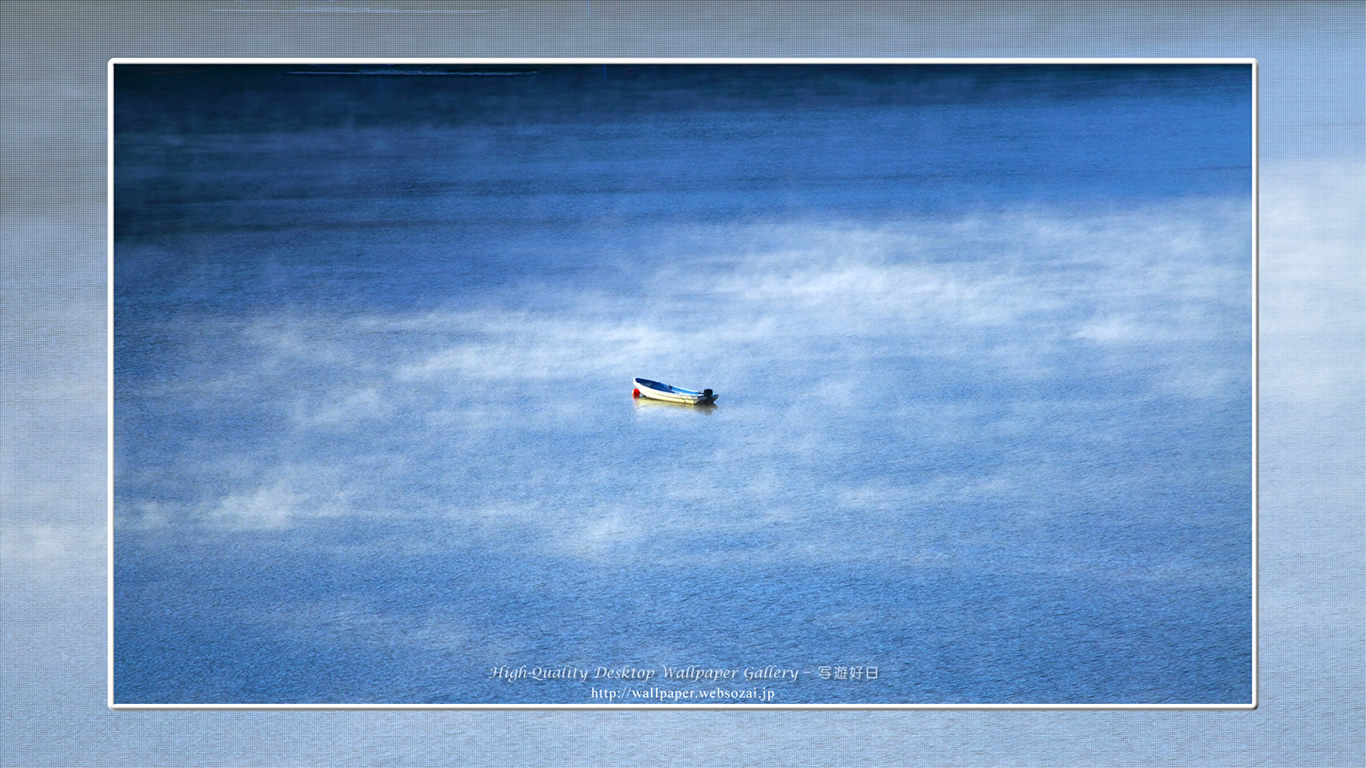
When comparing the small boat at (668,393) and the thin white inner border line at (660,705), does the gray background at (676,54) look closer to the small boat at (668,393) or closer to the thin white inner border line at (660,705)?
the thin white inner border line at (660,705)

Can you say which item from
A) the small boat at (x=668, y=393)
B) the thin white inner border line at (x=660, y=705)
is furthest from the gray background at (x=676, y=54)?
the small boat at (x=668, y=393)

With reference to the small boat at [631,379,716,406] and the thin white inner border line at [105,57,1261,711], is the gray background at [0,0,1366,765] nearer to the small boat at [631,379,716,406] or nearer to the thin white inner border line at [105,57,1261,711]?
the thin white inner border line at [105,57,1261,711]

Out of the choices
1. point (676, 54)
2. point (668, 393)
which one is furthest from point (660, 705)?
point (676, 54)

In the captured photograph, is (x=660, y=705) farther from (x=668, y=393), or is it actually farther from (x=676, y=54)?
(x=676, y=54)

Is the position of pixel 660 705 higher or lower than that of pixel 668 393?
lower

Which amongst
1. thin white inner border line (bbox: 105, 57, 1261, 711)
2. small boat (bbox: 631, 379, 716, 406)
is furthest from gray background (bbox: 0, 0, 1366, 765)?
small boat (bbox: 631, 379, 716, 406)
